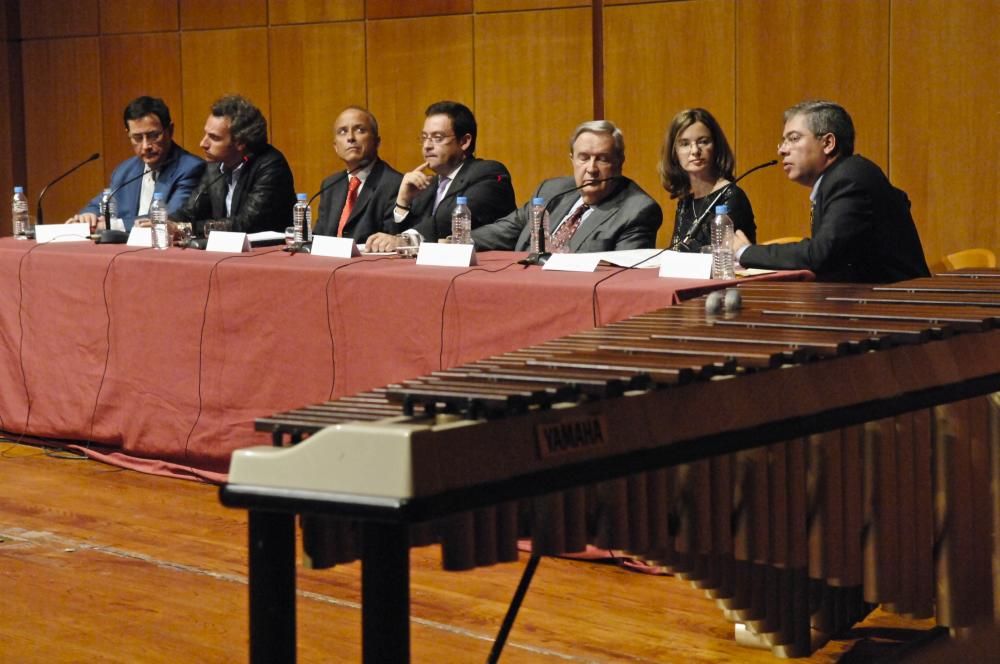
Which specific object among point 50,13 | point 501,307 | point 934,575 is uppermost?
point 50,13

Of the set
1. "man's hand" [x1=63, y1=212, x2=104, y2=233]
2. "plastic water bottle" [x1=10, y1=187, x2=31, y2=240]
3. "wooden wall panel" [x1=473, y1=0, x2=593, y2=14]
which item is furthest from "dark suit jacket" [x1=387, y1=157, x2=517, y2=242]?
"wooden wall panel" [x1=473, y1=0, x2=593, y2=14]

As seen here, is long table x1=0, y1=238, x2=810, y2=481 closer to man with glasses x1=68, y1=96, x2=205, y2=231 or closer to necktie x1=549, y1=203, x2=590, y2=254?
necktie x1=549, y1=203, x2=590, y2=254

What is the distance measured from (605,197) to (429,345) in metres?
0.93

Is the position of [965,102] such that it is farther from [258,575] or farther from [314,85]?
[258,575]

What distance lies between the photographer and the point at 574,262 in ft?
13.3

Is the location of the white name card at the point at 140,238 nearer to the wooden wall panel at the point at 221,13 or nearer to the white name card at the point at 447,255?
the white name card at the point at 447,255

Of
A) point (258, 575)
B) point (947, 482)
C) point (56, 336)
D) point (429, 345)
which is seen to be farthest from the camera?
point (56, 336)

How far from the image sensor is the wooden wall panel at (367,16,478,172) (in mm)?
8031

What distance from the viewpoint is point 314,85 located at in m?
8.57

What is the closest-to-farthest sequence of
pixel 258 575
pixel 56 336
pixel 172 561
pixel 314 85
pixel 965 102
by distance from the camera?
pixel 258 575 → pixel 172 561 → pixel 56 336 → pixel 965 102 → pixel 314 85

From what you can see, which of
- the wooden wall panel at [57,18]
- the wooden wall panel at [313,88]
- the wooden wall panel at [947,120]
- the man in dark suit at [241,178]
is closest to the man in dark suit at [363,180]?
the man in dark suit at [241,178]

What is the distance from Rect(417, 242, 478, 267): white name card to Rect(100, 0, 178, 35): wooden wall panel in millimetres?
5334

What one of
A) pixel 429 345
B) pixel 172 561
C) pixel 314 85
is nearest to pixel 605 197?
pixel 429 345

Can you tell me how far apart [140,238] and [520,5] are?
10.3ft
